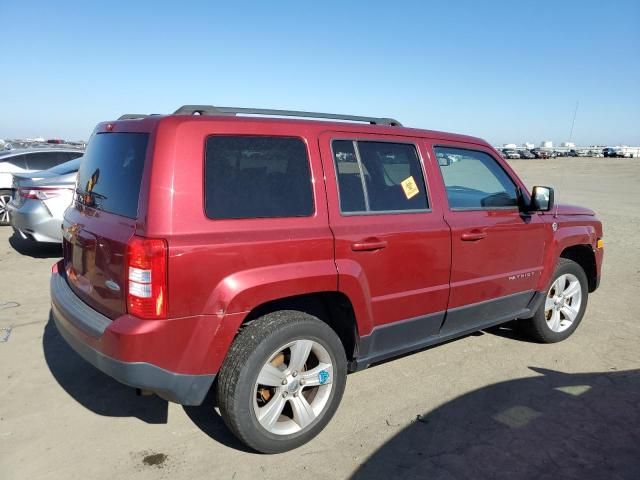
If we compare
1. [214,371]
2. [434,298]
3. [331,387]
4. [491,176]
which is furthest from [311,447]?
[491,176]

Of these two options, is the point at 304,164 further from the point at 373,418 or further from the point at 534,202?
the point at 534,202

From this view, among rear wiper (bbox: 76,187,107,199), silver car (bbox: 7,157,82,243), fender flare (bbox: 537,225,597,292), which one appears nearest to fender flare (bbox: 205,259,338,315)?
rear wiper (bbox: 76,187,107,199)

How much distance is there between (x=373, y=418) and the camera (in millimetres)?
3314

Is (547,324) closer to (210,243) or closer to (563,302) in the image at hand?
(563,302)

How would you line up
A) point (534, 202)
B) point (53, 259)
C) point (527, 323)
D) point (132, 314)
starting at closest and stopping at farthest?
point (132, 314) → point (534, 202) → point (527, 323) → point (53, 259)

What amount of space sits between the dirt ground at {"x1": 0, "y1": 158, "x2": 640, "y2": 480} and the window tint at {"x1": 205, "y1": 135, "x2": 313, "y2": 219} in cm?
140

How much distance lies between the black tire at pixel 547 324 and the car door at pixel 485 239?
11.2 inches

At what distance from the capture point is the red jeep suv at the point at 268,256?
253cm

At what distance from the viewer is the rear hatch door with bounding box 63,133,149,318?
262cm

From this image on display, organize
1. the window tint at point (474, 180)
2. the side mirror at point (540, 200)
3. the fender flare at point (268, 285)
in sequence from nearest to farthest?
the fender flare at point (268, 285), the window tint at point (474, 180), the side mirror at point (540, 200)

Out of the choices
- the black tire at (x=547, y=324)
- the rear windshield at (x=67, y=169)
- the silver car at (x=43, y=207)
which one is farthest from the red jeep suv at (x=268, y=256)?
the rear windshield at (x=67, y=169)

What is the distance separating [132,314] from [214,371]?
20.3 inches

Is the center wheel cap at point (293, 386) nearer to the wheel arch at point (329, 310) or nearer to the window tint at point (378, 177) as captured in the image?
the wheel arch at point (329, 310)

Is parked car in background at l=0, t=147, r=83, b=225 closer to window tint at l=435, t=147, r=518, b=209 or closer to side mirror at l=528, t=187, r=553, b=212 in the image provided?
window tint at l=435, t=147, r=518, b=209
